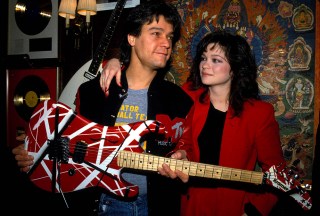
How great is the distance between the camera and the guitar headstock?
1.64m

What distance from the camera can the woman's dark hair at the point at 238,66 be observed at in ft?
6.78

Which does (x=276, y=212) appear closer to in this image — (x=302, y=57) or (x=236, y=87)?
(x=236, y=87)

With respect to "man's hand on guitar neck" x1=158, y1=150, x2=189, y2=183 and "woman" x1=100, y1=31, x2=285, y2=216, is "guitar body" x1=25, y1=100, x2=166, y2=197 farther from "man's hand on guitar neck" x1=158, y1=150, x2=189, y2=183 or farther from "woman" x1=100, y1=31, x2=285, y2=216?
"woman" x1=100, y1=31, x2=285, y2=216

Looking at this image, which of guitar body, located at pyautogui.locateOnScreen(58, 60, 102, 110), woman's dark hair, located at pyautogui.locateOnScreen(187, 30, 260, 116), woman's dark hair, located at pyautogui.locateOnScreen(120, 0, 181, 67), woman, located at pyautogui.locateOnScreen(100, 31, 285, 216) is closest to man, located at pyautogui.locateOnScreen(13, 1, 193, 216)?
woman's dark hair, located at pyautogui.locateOnScreen(120, 0, 181, 67)

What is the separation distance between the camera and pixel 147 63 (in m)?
1.96

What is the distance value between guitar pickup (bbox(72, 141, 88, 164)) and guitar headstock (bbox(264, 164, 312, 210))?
125 centimetres

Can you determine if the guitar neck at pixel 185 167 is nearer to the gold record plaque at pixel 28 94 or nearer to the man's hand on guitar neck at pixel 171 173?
the man's hand on guitar neck at pixel 171 173

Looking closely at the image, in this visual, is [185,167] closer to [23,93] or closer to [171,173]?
[171,173]

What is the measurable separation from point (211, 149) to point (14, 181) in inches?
109

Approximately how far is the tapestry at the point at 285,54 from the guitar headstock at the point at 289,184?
0.58m

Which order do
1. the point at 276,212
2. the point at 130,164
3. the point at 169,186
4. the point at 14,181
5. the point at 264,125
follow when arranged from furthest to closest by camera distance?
the point at 14,181
the point at 276,212
the point at 169,186
the point at 264,125
the point at 130,164

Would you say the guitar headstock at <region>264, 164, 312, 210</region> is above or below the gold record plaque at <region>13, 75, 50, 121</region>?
below

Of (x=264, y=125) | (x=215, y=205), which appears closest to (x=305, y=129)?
(x=264, y=125)

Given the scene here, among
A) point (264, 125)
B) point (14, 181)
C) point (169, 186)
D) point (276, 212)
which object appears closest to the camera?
point (264, 125)
